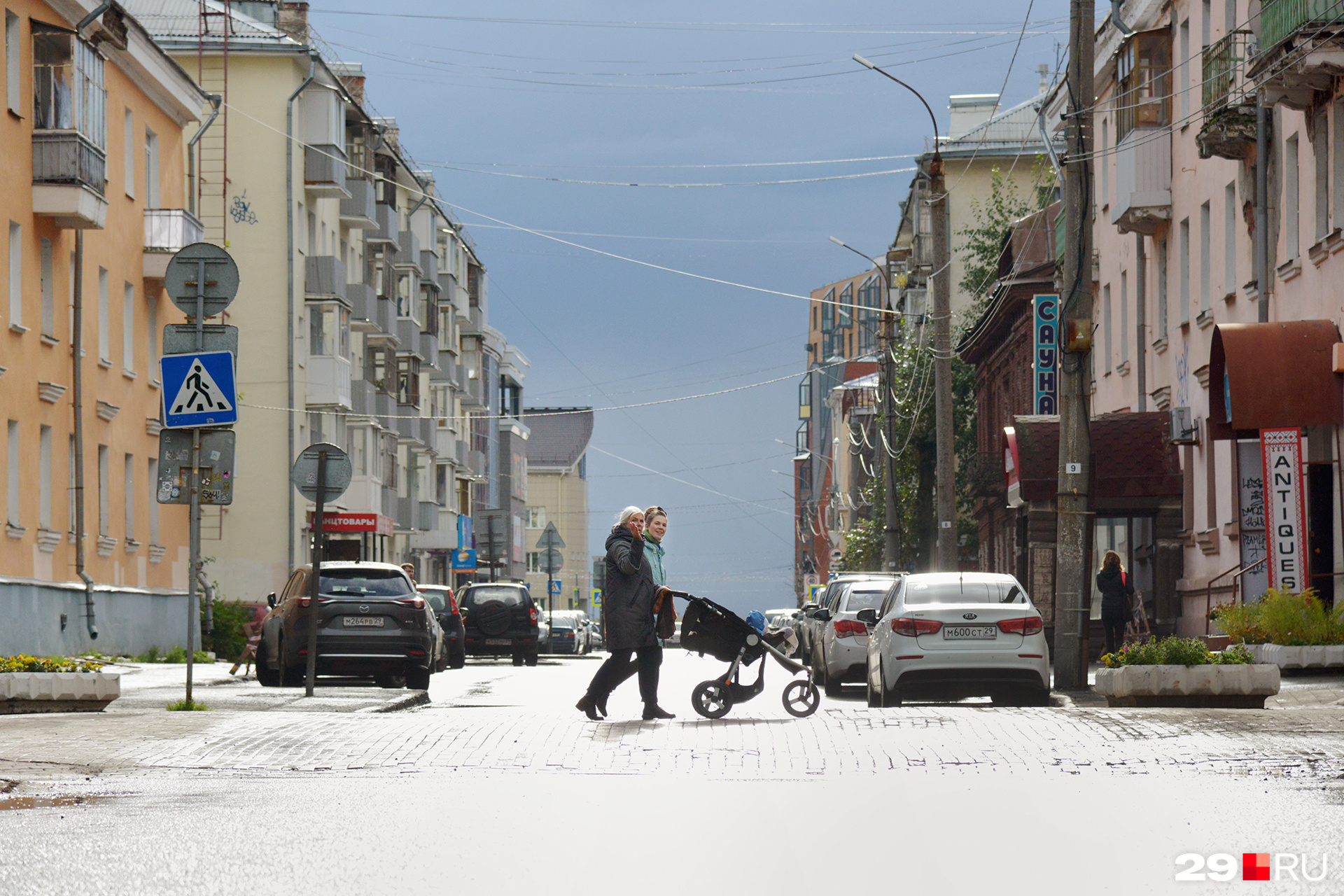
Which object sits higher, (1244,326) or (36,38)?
(36,38)

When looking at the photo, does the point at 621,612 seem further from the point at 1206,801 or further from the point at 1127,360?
the point at 1127,360

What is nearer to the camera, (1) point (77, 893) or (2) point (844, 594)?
(1) point (77, 893)

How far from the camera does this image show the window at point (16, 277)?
1276 inches

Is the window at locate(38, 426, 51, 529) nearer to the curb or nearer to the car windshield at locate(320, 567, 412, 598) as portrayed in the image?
the car windshield at locate(320, 567, 412, 598)

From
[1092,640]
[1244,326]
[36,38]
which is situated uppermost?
[36,38]

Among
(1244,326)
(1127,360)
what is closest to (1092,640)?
(1127,360)

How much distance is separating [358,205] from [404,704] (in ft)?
150

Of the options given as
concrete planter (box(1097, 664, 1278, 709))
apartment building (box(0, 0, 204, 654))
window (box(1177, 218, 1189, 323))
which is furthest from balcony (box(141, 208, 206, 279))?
concrete planter (box(1097, 664, 1278, 709))

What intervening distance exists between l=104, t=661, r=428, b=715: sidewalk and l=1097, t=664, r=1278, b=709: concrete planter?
678 cm

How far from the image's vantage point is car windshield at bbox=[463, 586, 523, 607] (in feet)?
139

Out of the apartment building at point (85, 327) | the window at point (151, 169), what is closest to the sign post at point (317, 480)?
the apartment building at point (85, 327)

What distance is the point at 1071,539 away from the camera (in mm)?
22406

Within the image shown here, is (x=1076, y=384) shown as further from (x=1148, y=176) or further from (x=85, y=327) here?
(x=85, y=327)

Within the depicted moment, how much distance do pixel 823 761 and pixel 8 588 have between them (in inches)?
843
